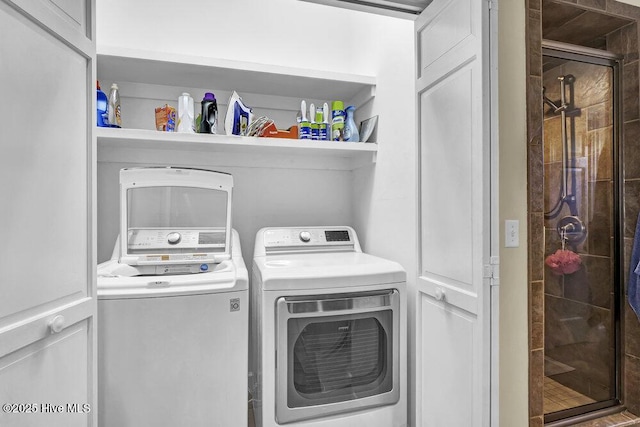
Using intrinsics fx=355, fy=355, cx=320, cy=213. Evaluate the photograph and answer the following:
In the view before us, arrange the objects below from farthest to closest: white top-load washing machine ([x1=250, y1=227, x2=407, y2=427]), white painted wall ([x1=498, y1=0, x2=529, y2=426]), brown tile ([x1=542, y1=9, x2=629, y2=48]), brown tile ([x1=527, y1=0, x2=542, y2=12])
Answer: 1. brown tile ([x1=542, y1=9, x2=629, y2=48])
2. white top-load washing machine ([x1=250, y1=227, x2=407, y2=427])
3. brown tile ([x1=527, y1=0, x2=542, y2=12])
4. white painted wall ([x1=498, y1=0, x2=529, y2=426])

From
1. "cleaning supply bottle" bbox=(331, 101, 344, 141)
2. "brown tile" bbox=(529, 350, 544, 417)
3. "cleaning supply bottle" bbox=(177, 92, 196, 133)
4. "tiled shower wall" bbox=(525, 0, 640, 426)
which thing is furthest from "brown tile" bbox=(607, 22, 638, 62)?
"cleaning supply bottle" bbox=(177, 92, 196, 133)

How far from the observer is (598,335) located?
1851mm

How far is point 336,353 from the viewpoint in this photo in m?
1.65

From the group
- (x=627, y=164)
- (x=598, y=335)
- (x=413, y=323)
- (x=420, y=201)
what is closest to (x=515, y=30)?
(x=420, y=201)

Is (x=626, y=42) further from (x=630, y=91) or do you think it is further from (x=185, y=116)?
(x=185, y=116)

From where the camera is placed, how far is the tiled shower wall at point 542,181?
51.6 inches

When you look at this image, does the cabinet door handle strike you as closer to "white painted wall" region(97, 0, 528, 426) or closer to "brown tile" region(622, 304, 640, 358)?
"white painted wall" region(97, 0, 528, 426)

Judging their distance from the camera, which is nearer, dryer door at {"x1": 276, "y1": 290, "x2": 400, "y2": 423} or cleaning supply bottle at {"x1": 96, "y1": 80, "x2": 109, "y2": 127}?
dryer door at {"x1": 276, "y1": 290, "x2": 400, "y2": 423}

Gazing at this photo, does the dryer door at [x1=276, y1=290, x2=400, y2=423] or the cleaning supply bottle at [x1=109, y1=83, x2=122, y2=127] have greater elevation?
the cleaning supply bottle at [x1=109, y1=83, x2=122, y2=127]

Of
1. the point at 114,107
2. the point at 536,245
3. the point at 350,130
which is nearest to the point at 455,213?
the point at 536,245

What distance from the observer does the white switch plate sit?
1.25 meters

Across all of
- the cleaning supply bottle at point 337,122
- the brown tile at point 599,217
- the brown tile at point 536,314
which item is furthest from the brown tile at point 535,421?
the cleaning supply bottle at point 337,122

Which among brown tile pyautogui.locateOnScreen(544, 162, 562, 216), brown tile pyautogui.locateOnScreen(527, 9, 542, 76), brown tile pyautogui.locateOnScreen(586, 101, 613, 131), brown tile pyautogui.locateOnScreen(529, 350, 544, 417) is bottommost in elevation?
brown tile pyautogui.locateOnScreen(529, 350, 544, 417)

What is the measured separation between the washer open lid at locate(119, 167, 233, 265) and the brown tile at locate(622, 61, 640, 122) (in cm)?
209
